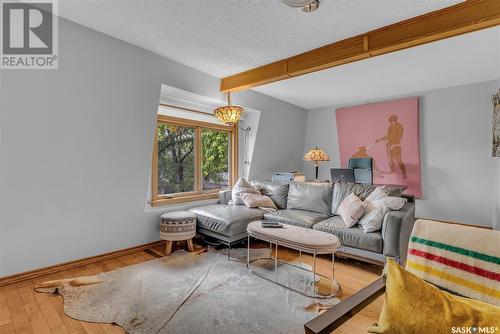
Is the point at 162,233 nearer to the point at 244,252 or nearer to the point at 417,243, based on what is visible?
the point at 244,252

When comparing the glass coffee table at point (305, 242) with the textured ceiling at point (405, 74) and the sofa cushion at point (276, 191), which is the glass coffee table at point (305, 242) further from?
the textured ceiling at point (405, 74)

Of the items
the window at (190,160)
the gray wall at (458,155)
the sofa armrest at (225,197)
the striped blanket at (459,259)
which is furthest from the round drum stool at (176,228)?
the gray wall at (458,155)

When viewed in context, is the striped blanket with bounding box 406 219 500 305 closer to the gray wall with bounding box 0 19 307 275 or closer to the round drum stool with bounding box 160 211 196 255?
the round drum stool with bounding box 160 211 196 255

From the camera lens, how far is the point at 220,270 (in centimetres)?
265

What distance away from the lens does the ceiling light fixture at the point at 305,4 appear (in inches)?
80.2

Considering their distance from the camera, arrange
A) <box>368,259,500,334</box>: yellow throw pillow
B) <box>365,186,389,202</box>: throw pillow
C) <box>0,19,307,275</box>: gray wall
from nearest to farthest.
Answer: <box>368,259,500,334</box>: yellow throw pillow → <box>0,19,307,275</box>: gray wall → <box>365,186,389,202</box>: throw pillow

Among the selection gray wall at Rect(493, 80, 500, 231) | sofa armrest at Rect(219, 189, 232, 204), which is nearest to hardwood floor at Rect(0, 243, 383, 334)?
sofa armrest at Rect(219, 189, 232, 204)

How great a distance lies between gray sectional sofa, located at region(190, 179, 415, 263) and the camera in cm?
249

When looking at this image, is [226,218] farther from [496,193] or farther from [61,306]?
[496,193]

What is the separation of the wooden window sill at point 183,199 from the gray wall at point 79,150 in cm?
20

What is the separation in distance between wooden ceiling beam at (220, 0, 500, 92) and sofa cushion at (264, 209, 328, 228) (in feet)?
6.18

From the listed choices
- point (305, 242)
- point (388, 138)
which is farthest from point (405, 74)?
point (305, 242)

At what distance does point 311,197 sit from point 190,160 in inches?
81.4

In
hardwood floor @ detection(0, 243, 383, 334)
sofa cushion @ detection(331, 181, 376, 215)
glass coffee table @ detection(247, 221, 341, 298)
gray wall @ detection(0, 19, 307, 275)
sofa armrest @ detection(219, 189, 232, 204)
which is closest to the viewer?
hardwood floor @ detection(0, 243, 383, 334)
